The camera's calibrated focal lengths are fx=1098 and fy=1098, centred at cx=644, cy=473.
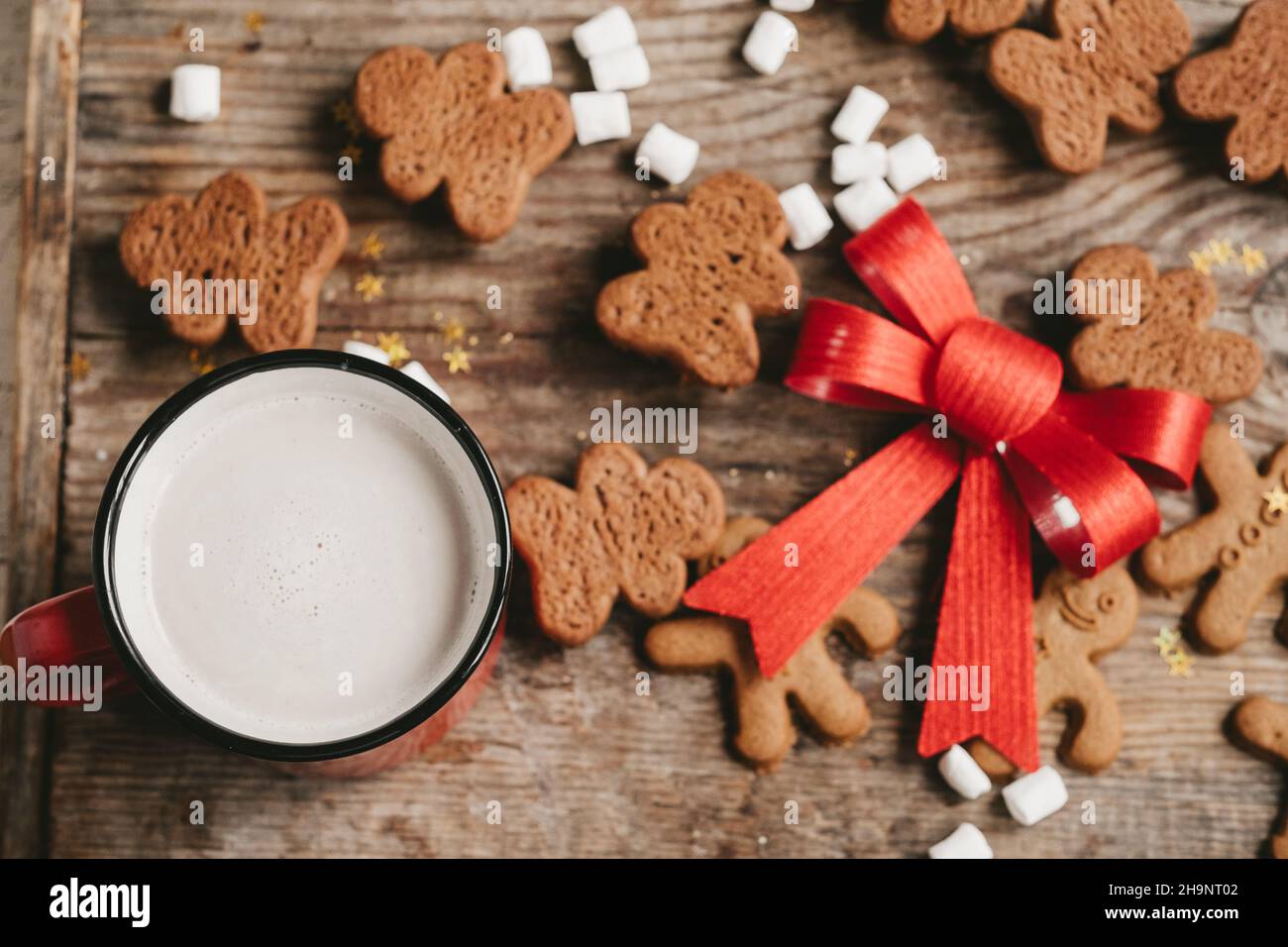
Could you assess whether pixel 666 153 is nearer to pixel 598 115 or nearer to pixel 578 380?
pixel 598 115

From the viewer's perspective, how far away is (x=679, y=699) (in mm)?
1037

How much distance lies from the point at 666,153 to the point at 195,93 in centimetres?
45

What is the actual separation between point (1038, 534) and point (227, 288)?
31.4 inches

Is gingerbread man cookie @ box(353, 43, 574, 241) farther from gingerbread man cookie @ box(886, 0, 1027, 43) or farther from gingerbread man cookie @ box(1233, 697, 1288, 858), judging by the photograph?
gingerbread man cookie @ box(1233, 697, 1288, 858)

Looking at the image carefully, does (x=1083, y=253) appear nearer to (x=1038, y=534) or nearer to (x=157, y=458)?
(x=1038, y=534)

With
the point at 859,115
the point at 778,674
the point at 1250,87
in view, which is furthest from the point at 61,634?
the point at 1250,87

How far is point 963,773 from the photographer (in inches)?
39.9

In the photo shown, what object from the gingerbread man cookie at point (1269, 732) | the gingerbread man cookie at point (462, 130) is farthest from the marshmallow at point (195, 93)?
the gingerbread man cookie at point (1269, 732)

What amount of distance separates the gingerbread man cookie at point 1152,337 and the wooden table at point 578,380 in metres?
0.04

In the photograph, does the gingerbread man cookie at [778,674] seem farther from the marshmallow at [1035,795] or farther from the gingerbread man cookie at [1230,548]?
the gingerbread man cookie at [1230,548]

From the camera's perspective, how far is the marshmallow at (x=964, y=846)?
1.02 metres

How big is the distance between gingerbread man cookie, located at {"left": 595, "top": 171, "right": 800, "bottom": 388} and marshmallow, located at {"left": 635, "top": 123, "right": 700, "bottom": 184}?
→ 1.4 inches
